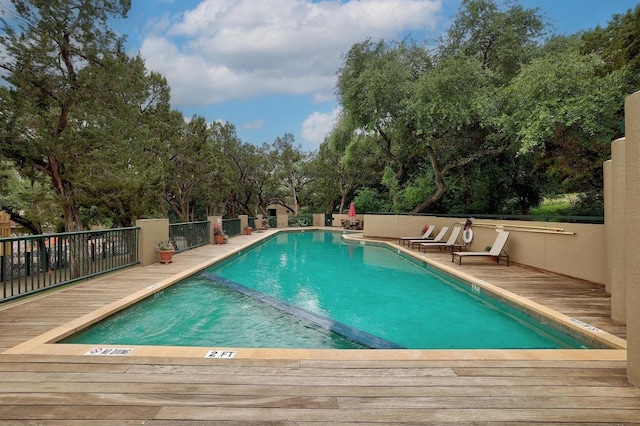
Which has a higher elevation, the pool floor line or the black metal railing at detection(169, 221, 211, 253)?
the black metal railing at detection(169, 221, 211, 253)

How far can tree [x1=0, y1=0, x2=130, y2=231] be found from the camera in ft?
34.7

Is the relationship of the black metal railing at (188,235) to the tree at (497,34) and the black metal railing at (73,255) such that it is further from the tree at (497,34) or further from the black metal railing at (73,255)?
the tree at (497,34)

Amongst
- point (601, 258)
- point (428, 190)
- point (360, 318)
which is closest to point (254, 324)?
point (360, 318)

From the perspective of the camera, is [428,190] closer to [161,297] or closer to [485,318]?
[485,318]

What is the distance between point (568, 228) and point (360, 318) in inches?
194

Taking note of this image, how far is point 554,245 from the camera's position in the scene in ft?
24.9

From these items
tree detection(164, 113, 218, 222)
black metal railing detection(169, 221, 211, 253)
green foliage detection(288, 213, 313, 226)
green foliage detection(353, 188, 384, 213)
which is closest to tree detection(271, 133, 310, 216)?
green foliage detection(288, 213, 313, 226)

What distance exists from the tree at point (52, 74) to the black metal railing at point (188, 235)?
4.40m

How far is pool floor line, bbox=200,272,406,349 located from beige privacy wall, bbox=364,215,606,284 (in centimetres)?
482

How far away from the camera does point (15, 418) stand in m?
2.17

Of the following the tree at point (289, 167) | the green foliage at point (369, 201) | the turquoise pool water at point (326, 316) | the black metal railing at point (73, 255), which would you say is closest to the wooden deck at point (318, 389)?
the turquoise pool water at point (326, 316)

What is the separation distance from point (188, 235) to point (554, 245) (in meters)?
10.7

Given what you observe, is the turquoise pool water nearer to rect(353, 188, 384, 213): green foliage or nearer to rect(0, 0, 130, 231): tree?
rect(0, 0, 130, 231): tree

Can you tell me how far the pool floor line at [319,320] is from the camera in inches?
166
